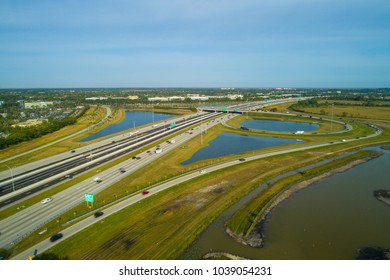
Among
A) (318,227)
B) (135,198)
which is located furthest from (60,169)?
(318,227)

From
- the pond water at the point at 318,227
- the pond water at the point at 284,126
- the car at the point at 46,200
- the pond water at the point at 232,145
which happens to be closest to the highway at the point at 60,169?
the car at the point at 46,200

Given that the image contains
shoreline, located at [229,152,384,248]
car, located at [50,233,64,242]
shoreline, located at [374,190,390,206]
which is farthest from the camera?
shoreline, located at [374,190,390,206]

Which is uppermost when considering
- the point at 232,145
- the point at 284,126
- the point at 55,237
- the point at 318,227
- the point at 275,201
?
the point at 284,126

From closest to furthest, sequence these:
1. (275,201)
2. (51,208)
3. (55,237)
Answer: (55,237) → (51,208) → (275,201)

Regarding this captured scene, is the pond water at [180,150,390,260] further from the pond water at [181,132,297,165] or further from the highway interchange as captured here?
the pond water at [181,132,297,165]

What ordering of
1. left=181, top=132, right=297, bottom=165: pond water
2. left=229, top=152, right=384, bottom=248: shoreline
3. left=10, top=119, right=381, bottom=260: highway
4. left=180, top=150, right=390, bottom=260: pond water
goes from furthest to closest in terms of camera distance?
left=181, top=132, right=297, bottom=165: pond water → left=229, top=152, right=384, bottom=248: shoreline → left=180, top=150, right=390, bottom=260: pond water → left=10, top=119, right=381, bottom=260: highway

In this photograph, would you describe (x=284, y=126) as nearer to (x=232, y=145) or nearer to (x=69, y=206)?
(x=232, y=145)

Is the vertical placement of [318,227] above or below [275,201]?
above

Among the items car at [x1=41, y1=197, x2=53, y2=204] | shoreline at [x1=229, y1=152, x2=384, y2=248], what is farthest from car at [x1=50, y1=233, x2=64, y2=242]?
shoreline at [x1=229, y1=152, x2=384, y2=248]
